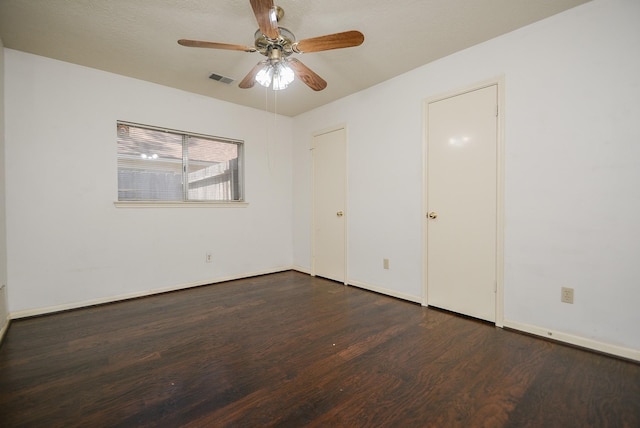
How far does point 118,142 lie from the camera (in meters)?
3.12

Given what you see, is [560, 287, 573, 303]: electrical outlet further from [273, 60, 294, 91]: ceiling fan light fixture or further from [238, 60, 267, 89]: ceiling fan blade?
[238, 60, 267, 89]: ceiling fan blade

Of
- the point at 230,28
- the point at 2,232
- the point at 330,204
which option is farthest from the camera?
the point at 330,204

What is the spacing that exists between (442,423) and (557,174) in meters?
1.96

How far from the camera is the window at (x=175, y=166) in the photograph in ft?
10.5

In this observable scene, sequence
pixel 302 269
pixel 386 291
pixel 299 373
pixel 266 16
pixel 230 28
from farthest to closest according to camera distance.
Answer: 1. pixel 302 269
2. pixel 386 291
3. pixel 230 28
4. pixel 299 373
5. pixel 266 16

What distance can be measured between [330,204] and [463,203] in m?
1.80

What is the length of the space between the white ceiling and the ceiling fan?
10.7 inches

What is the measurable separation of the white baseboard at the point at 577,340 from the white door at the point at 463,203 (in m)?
0.22

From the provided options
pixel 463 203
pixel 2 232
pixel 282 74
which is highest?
pixel 282 74

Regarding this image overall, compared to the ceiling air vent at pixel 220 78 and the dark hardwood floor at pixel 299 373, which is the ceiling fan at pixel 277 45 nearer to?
the ceiling air vent at pixel 220 78

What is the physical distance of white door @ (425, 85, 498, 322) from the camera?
8.05 feet

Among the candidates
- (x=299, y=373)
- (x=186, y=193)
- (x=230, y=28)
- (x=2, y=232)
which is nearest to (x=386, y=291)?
(x=299, y=373)

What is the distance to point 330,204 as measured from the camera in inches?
155

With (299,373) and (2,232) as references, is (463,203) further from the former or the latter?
(2,232)
